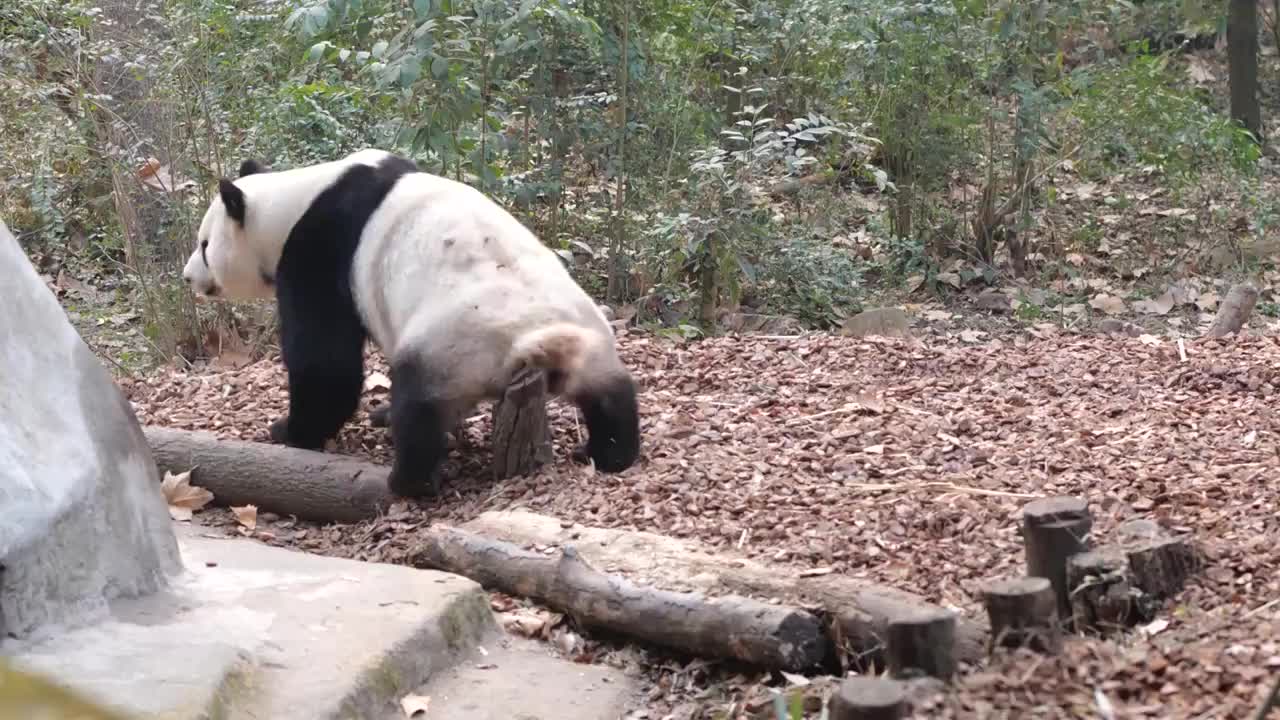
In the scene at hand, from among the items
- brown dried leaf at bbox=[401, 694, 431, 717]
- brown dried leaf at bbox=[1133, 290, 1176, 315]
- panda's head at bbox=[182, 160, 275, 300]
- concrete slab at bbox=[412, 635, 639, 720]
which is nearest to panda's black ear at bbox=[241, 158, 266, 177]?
panda's head at bbox=[182, 160, 275, 300]

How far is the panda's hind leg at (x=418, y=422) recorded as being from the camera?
499cm

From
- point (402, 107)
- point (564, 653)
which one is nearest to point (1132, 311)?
point (402, 107)

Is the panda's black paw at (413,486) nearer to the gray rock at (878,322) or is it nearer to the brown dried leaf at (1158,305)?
the gray rock at (878,322)

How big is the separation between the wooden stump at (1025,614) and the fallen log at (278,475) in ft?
9.22

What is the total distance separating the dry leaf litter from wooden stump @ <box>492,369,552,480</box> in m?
0.09

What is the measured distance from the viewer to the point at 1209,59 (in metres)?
14.6

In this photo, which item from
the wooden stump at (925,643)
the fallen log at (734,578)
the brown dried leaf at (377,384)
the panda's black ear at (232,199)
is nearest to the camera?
the wooden stump at (925,643)

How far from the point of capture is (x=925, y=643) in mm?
3004

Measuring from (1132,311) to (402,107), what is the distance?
5.16 m

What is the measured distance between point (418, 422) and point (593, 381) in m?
0.67

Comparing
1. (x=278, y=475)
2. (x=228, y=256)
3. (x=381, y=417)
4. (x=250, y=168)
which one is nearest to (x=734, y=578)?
(x=278, y=475)

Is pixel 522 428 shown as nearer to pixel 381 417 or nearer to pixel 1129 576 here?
pixel 381 417

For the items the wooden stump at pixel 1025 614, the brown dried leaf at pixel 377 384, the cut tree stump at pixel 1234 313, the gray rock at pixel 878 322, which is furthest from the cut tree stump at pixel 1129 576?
the gray rock at pixel 878 322

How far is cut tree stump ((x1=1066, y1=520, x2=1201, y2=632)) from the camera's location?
129 inches
